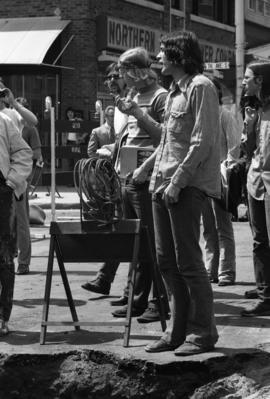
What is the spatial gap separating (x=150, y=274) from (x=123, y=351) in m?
1.11

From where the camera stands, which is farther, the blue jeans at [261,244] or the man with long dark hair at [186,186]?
the blue jeans at [261,244]

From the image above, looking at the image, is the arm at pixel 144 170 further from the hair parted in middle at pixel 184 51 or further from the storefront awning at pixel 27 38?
the storefront awning at pixel 27 38

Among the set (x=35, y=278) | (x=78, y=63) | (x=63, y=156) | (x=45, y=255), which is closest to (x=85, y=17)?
(x=78, y=63)

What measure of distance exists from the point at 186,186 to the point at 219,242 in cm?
303

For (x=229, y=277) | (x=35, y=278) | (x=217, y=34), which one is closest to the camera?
(x=229, y=277)

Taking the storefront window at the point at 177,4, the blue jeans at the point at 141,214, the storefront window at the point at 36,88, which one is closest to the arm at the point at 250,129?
the blue jeans at the point at 141,214

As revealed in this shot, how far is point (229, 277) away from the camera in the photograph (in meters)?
7.98

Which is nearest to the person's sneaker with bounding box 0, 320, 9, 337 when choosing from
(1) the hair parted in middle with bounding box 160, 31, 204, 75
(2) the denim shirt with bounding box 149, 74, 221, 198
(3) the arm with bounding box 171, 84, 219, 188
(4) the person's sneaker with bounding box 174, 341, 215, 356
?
(4) the person's sneaker with bounding box 174, 341, 215, 356

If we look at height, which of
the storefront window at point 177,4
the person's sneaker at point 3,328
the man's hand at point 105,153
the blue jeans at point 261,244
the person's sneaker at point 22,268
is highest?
the storefront window at point 177,4

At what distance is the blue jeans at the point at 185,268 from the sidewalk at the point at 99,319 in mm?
169

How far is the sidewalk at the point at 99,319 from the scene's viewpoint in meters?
5.61

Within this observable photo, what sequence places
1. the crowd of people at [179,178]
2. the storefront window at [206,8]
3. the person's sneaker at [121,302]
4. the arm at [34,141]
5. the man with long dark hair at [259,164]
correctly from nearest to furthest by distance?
the crowd of people at [179,178], the man with long dark hair at [259,164], the person's sneaker at [121,302], the arm at [34,141], the storefront window at [206,8]

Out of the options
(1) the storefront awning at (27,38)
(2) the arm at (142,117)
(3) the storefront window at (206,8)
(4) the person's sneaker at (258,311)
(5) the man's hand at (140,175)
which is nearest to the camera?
(2) the arm at (142,117)

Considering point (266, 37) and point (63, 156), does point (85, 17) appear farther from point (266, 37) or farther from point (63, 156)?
point (266, 37)
